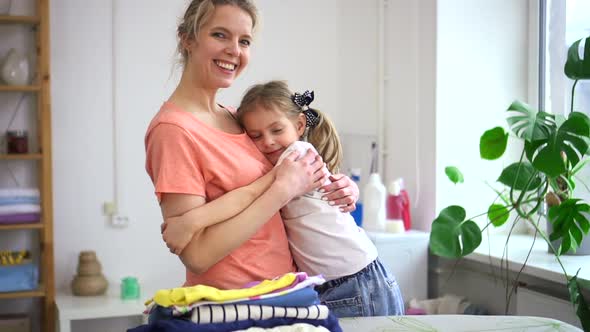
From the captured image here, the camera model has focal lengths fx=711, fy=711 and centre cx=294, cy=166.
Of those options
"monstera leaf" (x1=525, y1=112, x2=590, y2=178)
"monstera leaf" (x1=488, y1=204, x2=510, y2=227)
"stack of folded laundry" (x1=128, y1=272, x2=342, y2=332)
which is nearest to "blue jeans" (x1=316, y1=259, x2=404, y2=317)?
"stack of folded laundry" (x1=128, y1=272, x2=342, y2=332)

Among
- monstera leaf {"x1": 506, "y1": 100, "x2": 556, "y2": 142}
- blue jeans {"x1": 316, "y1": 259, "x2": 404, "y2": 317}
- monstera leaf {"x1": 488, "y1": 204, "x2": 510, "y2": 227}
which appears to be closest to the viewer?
blue jeans {"x1": 316, "y1": 259, "x2": 404, "y2": 317}

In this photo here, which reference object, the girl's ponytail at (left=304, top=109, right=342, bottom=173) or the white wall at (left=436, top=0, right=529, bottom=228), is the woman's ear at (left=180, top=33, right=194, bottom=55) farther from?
the white wall at (left=436, top=0, right=529, bottom=228)

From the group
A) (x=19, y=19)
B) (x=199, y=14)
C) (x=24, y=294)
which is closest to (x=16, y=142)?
(x=19, y=19)

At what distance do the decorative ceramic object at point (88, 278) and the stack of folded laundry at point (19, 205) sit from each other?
28 centimetres

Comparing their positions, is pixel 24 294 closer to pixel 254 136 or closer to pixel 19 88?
pixel 19 88

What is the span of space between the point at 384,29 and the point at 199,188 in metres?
2.36

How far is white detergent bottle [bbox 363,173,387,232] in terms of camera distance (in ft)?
10.3

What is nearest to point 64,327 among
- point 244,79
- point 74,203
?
point 74,203

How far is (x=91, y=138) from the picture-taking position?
11.0 ft

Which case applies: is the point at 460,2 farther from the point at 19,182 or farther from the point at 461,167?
the point at 19,182

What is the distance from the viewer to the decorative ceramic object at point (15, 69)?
312cm

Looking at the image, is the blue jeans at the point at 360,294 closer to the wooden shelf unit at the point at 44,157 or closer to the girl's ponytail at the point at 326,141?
the girl's ponytail at the point at 326,141

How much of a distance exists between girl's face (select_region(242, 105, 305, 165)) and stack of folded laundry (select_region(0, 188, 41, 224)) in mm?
1866

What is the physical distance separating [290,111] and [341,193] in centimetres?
24
